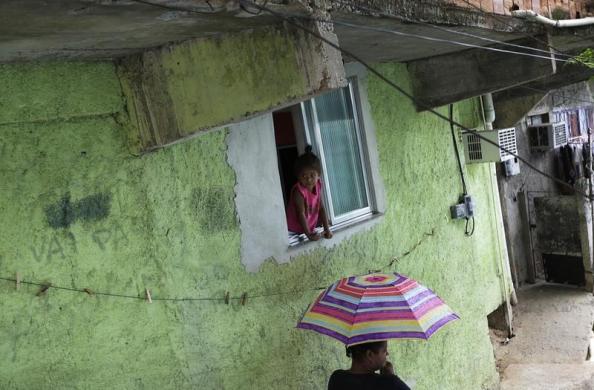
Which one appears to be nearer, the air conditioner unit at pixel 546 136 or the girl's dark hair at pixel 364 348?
the girl's dark hair at pixel 364 348

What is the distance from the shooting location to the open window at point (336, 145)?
469cm

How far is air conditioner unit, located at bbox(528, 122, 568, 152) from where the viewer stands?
38.8ft

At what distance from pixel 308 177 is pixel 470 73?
214cm

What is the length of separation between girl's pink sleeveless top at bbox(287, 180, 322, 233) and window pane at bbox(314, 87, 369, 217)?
1.18 ft

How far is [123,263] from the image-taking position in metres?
3.28

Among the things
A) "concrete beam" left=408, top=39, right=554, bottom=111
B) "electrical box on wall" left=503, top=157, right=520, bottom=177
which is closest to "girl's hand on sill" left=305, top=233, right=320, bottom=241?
"concrete beam" left=408, top=39, right=554, bottom=111

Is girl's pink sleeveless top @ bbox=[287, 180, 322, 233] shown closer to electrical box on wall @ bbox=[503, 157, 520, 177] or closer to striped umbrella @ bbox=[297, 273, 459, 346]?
striped umbrella @ bbox=[297, 273, 459, 346]

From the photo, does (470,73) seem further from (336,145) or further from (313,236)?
(313,236)

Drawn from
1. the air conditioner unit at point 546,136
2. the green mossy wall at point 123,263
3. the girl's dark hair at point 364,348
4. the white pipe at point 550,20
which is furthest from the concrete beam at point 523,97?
the girl's dark hair at point 364,348

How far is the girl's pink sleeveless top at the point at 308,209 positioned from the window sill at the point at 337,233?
0.27 feet

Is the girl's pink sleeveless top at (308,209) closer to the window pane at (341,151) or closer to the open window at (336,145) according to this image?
the open window at (336,145)

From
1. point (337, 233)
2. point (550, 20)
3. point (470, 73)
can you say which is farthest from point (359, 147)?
point (550, 20)

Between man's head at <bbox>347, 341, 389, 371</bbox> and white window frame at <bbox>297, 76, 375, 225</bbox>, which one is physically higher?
white window frame at <bbox>297, 76, 375, 225</bbox>

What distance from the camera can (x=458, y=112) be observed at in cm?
757
